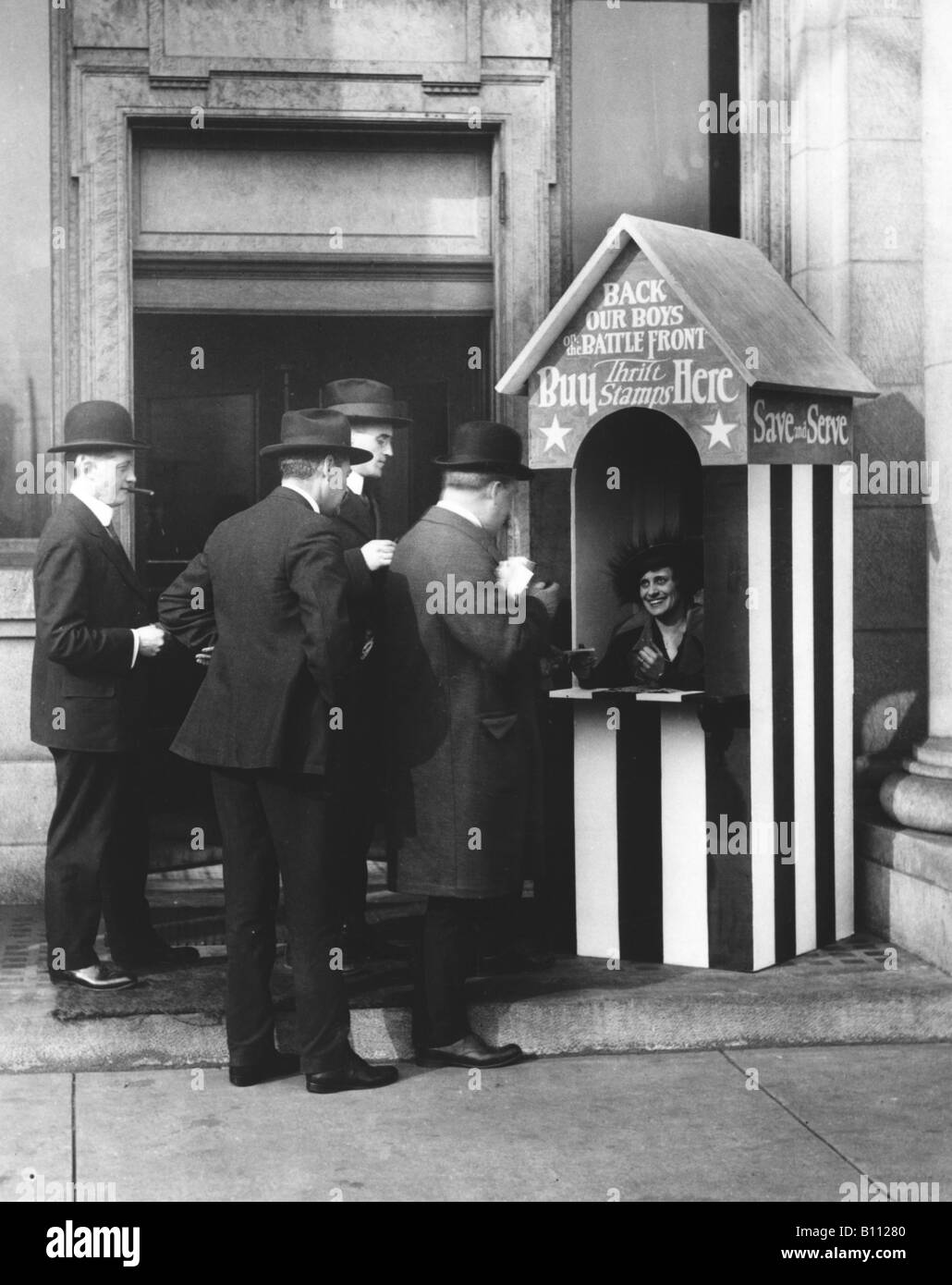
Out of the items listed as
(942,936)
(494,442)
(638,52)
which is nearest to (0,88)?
(638,52)

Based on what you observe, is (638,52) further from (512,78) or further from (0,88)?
(0,88)

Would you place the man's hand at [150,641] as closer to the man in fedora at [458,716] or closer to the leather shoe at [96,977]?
the man in fedora at [458,716]

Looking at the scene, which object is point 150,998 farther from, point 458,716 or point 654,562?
point 654,562

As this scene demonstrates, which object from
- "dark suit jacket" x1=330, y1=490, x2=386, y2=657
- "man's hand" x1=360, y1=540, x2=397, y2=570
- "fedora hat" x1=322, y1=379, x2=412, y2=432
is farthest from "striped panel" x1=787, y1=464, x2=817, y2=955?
"man's hand" x1=360, y1=540, x2=397, y2=570

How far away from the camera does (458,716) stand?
597cm

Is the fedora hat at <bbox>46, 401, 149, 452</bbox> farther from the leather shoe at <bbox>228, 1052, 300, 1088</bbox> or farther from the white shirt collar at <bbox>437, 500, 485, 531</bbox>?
the leather shoe at <bbox>228, 1052, 300, 1088</bbox>

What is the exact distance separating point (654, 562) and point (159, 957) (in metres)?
2.35

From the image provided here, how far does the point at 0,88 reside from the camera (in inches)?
322

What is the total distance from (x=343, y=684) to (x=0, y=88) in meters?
3.98

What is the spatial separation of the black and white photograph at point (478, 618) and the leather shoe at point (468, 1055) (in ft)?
0.04

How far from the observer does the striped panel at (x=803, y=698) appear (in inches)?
272

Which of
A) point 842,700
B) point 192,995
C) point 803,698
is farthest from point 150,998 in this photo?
point 842,700

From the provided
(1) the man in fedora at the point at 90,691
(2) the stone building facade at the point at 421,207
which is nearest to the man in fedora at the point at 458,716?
(1) the man in fedora at the point at 90,691
